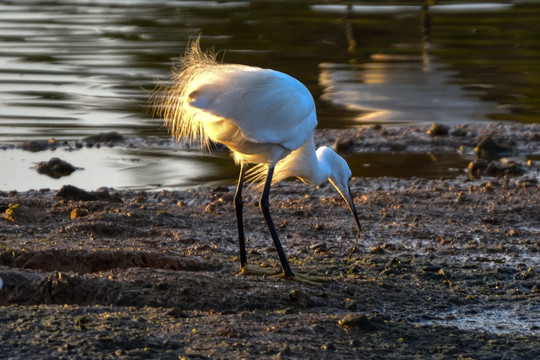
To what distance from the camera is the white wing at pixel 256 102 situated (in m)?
5.86

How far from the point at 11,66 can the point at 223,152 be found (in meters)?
6.43

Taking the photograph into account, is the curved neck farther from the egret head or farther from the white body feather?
the white body feather

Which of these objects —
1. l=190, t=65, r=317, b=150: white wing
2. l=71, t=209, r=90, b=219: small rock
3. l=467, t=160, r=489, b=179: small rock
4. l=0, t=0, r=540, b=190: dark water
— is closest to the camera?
l=190, t=65, r=317, b=150: white wing

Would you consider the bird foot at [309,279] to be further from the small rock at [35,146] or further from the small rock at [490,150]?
the small rock at [35,146]

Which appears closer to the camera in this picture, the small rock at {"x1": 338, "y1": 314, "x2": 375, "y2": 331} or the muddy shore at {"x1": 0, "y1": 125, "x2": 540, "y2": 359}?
the muddy shore at {"x1": 0, "y1": 125, "x2": 540, "y2": 359}

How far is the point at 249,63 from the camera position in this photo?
612 inches

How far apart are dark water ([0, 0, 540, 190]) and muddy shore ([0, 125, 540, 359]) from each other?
110 cm

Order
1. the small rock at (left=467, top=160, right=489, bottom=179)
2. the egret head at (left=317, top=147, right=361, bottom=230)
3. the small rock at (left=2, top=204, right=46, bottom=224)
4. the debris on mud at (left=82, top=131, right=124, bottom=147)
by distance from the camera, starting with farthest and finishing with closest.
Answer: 1. the debris on mud at (left=82, top=131, right=124, bottom=147)
2. the small rock at (left=467, top=160, right=489, bottom=179)
3. the small rock at (left=2, top=204, right=46, bottom=224)
4. the egret head at (left=317, top=147, right=361, bottom=230)

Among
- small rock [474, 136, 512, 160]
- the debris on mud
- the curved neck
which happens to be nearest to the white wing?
the curved neck

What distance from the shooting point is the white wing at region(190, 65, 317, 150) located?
19.2 feet

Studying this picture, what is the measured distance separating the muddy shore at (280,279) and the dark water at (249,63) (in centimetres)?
110

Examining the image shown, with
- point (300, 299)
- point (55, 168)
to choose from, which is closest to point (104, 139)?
point (55, 168)

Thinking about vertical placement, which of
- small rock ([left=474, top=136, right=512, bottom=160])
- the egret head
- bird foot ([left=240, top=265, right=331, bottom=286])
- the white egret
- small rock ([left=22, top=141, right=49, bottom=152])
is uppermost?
the white egret

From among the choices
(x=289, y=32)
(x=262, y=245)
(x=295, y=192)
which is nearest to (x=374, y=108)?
(x=295, y=192)
